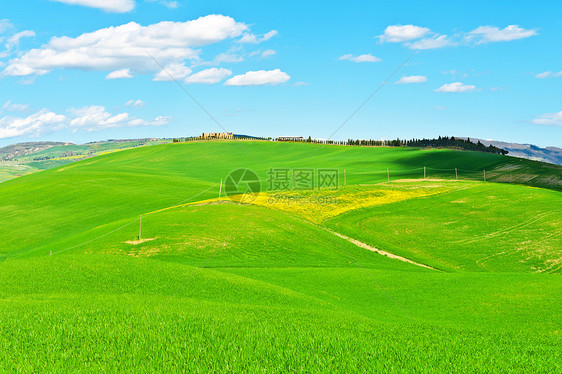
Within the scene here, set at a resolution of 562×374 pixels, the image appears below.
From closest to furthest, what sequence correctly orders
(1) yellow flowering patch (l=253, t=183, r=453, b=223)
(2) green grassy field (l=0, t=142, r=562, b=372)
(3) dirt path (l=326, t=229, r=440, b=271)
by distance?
1. (2) green grassy field (l=0, t=142, r=562, b=372)
2. (3) dirt path (l=326, t=229, r=440, b=271)
3. (1) yellow flowering patch (l=253, t=183, r=453, b=223)

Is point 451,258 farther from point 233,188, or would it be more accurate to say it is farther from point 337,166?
point 337,166

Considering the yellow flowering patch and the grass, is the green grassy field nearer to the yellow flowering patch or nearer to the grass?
the grass

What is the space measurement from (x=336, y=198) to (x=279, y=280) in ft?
95.2

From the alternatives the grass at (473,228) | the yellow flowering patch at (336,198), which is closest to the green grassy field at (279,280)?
the grass at (473,228)

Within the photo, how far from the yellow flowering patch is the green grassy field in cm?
37

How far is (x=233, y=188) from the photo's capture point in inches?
2771

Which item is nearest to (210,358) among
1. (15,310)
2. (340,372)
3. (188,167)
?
(340,372)

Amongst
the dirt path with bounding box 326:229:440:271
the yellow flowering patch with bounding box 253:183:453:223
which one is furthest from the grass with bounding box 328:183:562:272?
the yellow flowering patch with bounding box 253:183:453:223

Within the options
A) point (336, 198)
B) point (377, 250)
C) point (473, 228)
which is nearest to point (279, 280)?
point (377, 250)

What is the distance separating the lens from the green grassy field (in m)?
7.77

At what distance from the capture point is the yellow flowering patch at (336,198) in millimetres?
47469

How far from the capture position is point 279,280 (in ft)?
78.5

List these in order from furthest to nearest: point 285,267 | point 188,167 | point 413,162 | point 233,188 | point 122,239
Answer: point 188,167
point 413,162
point 233,188
point 122,239
point 285,267

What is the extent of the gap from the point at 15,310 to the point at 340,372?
9.28 metres
